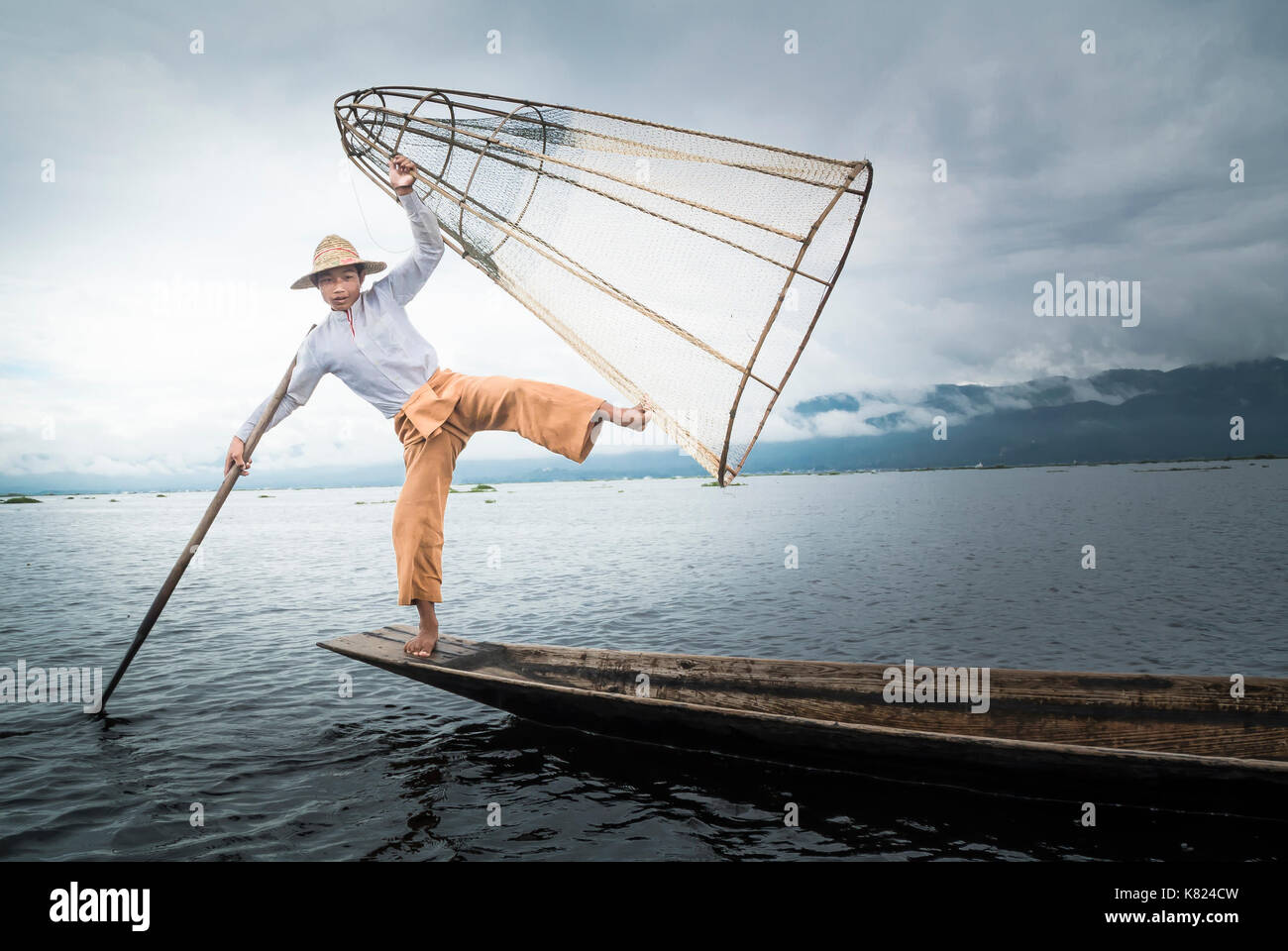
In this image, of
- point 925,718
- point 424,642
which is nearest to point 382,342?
point 424,642

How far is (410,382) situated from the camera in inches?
203

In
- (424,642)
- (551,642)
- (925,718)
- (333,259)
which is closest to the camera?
(333,259)

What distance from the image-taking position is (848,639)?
1228 cm

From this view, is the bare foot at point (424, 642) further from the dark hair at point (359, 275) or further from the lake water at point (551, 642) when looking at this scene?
the dark hair at point (359, 275)

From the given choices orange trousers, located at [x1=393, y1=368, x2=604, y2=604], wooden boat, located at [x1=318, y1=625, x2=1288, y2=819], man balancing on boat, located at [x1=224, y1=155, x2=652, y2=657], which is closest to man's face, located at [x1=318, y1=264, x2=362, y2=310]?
man balancing on boat, located at [x1=224, y1=155, x2=652, y2=657]

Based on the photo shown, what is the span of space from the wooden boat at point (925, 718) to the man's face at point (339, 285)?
3.25 m

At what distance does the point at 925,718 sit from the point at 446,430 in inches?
186

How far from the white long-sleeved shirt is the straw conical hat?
0.16m

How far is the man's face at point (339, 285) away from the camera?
497 centimetres

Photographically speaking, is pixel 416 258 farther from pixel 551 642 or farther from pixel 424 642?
pixel 551 642

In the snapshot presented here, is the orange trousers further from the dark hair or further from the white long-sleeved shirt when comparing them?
the dark hair
